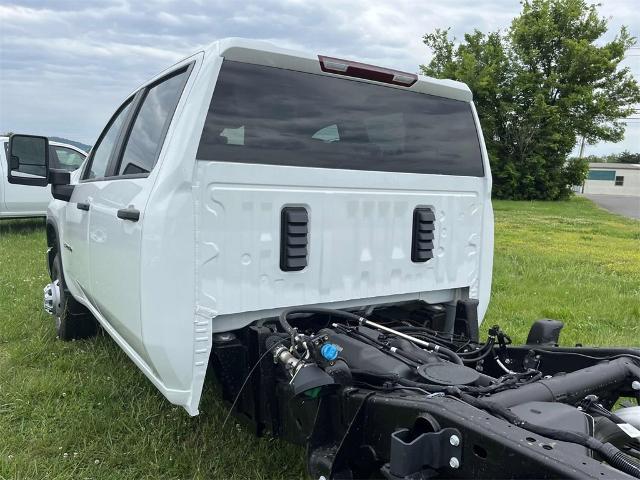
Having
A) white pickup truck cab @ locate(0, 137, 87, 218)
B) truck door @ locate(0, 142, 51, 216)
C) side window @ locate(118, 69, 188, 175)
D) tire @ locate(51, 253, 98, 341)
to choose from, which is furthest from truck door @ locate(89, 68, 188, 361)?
truck door @ locate(0, 142, 51, 216)

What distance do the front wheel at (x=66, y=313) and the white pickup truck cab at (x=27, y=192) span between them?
23.3ft

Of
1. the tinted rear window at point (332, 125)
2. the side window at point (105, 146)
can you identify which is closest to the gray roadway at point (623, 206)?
the tinted rear window at point (332, 125)

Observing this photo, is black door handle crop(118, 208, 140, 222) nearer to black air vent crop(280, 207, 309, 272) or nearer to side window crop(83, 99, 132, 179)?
black air vent crop(280, 207, 309, 272)

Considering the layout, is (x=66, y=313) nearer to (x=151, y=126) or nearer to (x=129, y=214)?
(x=151, y=126)

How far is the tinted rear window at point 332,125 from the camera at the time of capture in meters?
2.55

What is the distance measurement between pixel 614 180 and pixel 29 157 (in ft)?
216

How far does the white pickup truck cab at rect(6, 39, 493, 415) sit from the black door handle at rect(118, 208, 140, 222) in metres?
0.02

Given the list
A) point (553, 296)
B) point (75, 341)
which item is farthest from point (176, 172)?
point (553, 296)

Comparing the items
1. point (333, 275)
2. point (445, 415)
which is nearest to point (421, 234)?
point (333, 275)

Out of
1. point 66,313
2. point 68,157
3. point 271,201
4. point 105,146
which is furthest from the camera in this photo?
point 68,157

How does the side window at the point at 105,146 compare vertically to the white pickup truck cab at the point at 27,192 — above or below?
above

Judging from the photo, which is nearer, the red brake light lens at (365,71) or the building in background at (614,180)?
the red brake light lens at (365,71)

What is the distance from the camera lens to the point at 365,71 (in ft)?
9.63

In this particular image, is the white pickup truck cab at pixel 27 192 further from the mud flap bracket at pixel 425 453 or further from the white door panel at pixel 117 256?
the mud flap bracket at pixel 425 453
